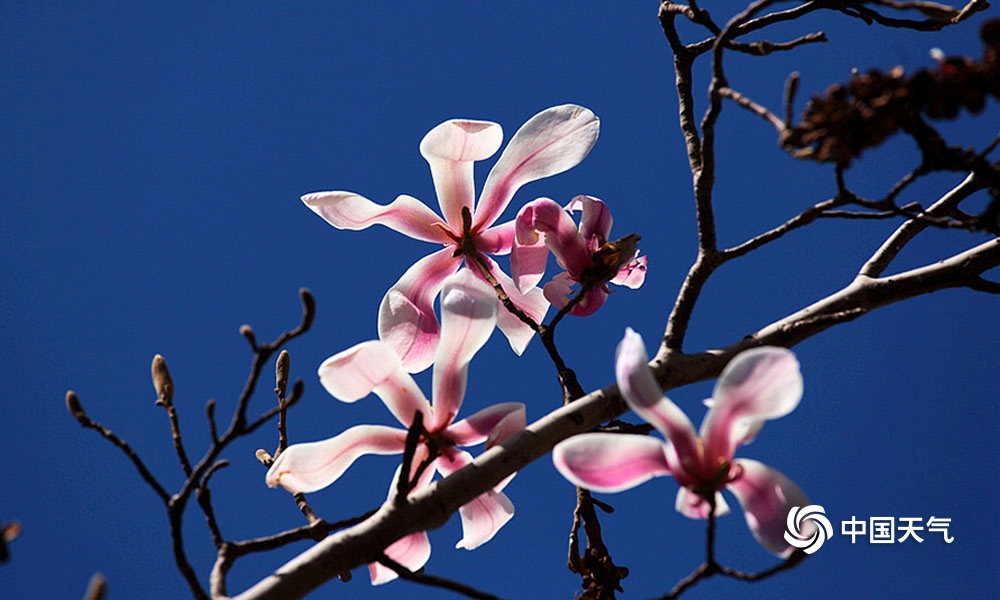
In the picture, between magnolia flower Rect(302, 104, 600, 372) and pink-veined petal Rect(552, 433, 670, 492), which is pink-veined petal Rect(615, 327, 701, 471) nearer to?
pink-veined petal Rect(552, 433, 670, 492)

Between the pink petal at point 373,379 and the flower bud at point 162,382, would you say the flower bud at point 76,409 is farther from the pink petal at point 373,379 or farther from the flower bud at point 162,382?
the pink petal at point 373,379

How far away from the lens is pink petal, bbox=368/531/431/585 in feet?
2.10

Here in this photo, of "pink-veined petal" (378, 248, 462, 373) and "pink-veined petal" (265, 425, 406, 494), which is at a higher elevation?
"pink-veined petal" (378, 248, 462, 373)

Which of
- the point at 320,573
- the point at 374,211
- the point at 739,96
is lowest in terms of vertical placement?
the point at 320,573

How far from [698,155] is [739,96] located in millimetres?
148

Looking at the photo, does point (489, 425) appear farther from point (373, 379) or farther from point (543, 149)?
point (543, 149)

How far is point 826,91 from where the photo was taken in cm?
47

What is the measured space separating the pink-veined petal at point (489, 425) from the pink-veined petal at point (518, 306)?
151mm

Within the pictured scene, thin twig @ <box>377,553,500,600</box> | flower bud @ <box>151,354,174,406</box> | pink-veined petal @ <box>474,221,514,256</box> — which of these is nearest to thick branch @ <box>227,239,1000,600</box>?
thin twig @ <box>377,553,500,600</box>

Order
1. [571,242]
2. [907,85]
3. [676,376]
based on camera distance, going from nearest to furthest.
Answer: [907,85] → [676,376] → [571,242]

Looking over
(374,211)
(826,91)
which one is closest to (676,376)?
(826,91)

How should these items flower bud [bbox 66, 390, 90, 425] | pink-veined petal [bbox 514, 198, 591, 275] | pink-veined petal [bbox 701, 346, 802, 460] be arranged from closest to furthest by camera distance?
pink-veined petal [bbox 701, 346, 802, 460] → flower bud [bbox 66, 390, 90, 425] → pink-veined petal [bbox 514, 198, 591, 275]

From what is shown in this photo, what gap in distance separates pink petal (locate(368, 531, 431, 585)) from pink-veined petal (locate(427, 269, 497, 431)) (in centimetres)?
8

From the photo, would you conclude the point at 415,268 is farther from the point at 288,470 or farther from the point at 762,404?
the point at 762,404
